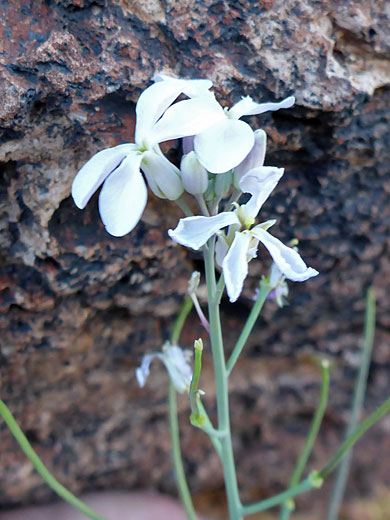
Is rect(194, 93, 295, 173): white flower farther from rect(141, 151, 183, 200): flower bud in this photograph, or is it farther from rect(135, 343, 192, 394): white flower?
rect(135, 343, 192, 394): white flower

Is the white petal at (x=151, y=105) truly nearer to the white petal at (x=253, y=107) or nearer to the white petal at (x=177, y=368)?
the white petal at (x=253, y=107)

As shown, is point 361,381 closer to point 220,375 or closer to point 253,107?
point 220,375

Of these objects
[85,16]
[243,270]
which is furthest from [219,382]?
[85,16]

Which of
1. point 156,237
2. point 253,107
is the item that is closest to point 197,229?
point 253,107

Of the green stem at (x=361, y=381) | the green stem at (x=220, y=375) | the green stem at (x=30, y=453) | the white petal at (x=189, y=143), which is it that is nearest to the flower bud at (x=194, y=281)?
the green stem at (x=220, y=375)

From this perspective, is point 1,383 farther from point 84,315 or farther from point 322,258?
point 322,258

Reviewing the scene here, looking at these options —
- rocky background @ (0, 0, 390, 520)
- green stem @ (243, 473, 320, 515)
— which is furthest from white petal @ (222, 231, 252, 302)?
green stem @ (243, 473, 320, 515)
